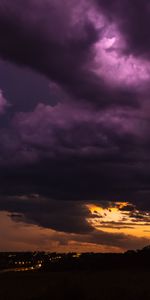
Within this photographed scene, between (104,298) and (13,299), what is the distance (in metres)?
15.1

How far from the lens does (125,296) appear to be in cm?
4859

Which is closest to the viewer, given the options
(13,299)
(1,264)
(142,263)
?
(13,299)

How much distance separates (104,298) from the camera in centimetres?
4791

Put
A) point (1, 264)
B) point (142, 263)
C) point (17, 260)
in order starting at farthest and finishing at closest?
point (17, 260) < point (1, 264) < point (142, 263)

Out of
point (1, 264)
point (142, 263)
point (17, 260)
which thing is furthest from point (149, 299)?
point (17, 260)

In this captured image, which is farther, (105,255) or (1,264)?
(1,264)

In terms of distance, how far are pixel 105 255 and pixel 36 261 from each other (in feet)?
109

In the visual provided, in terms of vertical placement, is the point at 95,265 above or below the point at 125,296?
above

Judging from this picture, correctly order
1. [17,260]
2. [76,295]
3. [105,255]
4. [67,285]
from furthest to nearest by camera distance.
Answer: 1. [17,260]
2. [105,255]
3. [67,285]
4. [76,295]

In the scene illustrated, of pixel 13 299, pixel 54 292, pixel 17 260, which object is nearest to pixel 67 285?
pixel 54 292

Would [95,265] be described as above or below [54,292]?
above

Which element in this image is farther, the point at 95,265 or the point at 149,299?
the point at 95,265

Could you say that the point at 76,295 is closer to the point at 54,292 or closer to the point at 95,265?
the point at 54,292

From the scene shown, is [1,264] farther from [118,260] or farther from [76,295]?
[76,295]
